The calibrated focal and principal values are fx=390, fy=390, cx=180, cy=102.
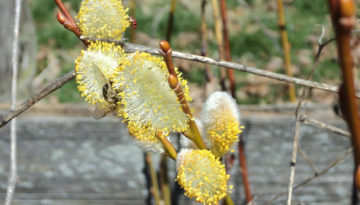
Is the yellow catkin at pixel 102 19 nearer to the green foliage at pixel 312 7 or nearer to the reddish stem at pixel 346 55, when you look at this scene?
the reddish stem at pixel 346 55

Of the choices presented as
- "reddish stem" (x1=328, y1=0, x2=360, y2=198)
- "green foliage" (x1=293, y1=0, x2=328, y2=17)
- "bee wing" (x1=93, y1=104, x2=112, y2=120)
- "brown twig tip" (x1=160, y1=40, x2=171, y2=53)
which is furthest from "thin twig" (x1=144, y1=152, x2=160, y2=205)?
"green foliage" (x1=293, y1=0, x2=328, y2=17)

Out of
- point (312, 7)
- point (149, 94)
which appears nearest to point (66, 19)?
point (149, 94)

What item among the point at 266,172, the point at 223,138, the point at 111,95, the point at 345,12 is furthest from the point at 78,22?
the point at 266,172

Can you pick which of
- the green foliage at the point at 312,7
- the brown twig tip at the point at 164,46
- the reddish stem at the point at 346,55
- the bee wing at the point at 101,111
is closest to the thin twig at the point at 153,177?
the bee wing at the point at 101,111

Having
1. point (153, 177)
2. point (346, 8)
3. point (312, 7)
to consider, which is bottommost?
point (153, 177)

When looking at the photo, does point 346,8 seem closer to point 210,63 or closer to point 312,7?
point 210,63

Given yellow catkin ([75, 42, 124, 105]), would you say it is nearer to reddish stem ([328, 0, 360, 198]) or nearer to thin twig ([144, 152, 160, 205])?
reddish stem ([328, 0, 360, 198])
